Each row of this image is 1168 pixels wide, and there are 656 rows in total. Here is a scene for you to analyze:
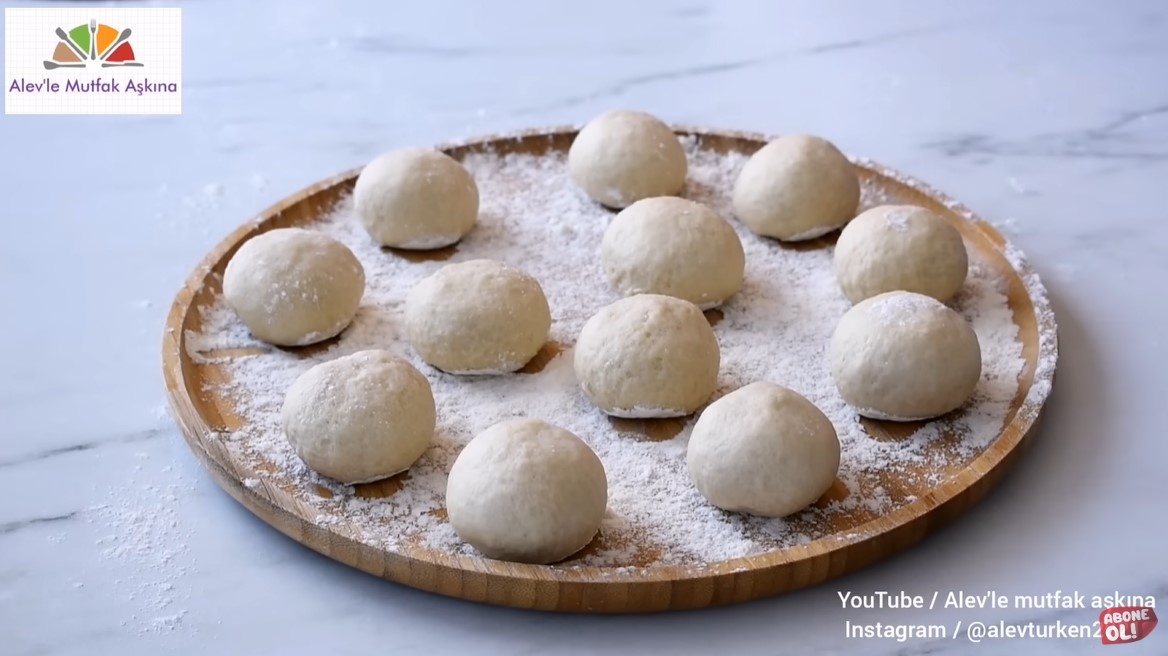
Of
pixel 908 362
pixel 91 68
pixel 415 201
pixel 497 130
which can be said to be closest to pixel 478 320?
pixel 415 201

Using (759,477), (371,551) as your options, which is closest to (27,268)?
(371,551)

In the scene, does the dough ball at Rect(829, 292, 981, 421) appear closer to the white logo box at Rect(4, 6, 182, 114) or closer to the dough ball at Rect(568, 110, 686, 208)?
the dough ball at Rect(568, 110, 686, 208)

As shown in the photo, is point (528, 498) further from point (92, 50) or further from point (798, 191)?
point (92, 50)


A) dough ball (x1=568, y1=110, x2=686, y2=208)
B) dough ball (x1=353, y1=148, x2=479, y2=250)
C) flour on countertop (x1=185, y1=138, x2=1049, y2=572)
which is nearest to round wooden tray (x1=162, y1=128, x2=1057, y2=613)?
flour on countertop (x1=185, y1=138, x2=1049, y2=572)

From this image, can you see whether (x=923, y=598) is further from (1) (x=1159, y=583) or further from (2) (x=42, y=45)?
(2) (x=42, y=45)

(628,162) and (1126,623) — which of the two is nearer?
(1126,623)

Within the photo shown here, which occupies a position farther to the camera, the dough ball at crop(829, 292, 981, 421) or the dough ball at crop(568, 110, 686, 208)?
the dough ball at crop(568, 110, 686, 208)
